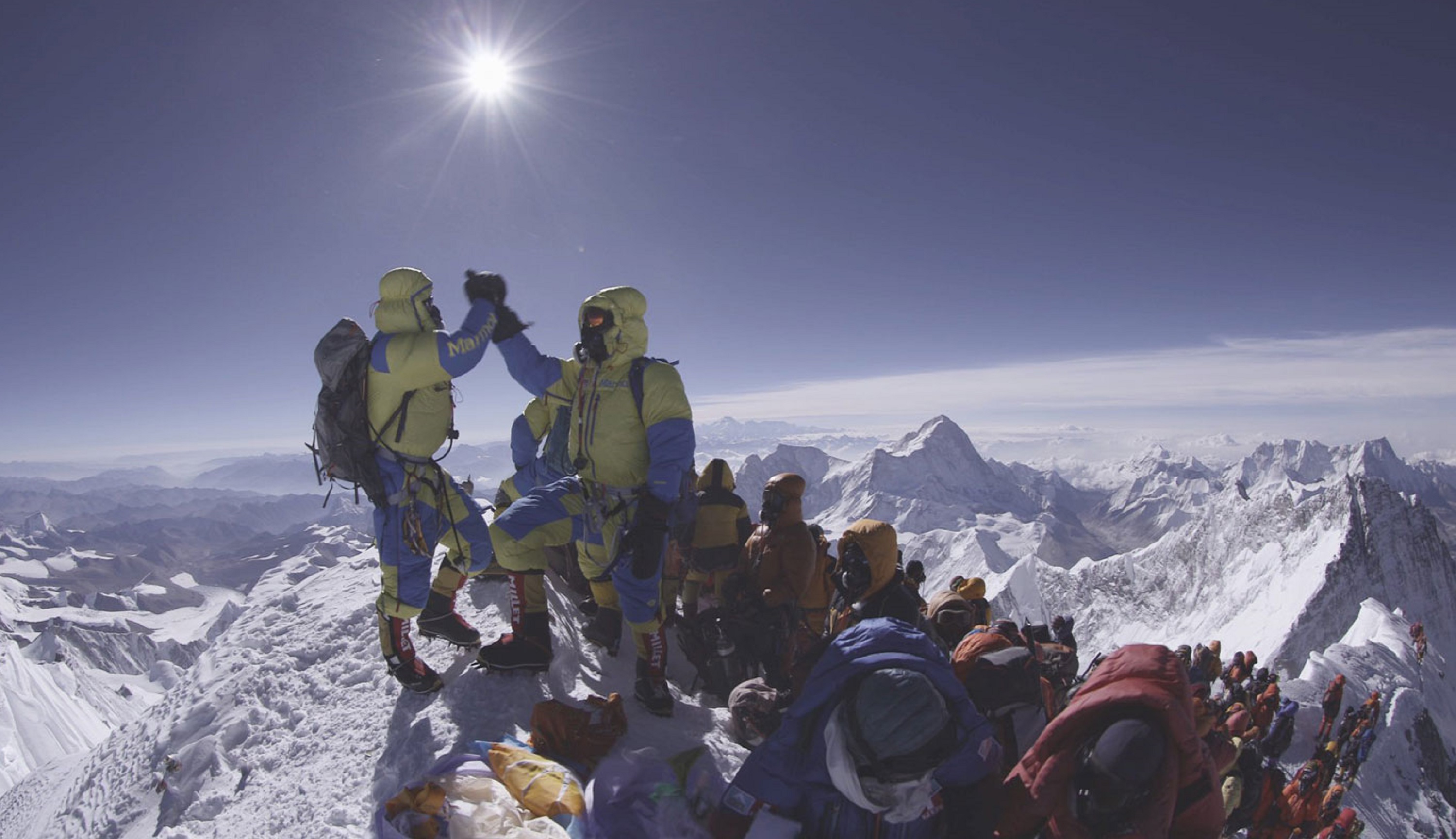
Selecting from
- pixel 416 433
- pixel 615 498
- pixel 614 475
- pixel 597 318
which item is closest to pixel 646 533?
pixel 615 498

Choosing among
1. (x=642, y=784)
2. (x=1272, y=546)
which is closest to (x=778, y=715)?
(x=642, y=784)

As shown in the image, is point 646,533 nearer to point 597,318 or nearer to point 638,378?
point 638,378

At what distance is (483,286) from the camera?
5.38 m

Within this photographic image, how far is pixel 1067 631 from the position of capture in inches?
444

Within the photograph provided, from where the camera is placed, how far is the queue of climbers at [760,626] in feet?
→ 9.68

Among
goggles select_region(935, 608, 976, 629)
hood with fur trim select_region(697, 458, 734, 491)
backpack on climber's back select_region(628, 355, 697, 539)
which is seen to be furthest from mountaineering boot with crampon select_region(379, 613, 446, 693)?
goggles select_region(935, 608, 976, 629)

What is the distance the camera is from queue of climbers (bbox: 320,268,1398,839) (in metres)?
2.95

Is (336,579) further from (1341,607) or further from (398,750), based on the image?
(1341,607)

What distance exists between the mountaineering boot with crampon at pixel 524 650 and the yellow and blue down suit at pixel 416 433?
70 cm

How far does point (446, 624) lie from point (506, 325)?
9.85ft

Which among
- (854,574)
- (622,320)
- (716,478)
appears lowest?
(854,574)

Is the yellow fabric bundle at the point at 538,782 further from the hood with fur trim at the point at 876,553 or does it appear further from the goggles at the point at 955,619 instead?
the goggles at the point at 955,619

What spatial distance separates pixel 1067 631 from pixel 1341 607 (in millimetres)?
144209

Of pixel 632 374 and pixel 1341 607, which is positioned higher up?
pixel 632 374
